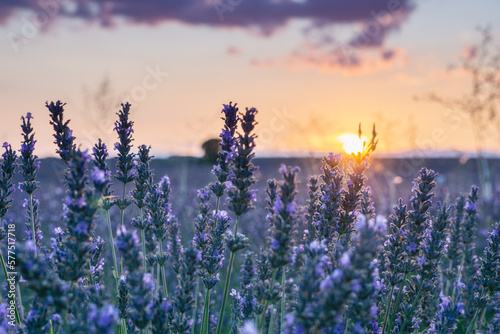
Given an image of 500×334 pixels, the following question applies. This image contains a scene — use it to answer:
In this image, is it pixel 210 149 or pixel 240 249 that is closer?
pixel 240 249

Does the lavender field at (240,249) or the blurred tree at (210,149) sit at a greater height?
the blurred tree at (210,149)

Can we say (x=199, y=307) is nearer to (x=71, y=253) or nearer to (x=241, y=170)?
(x=241, y=170)

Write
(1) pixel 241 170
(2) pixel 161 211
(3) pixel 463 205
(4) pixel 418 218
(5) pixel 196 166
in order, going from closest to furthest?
(1) pixel 241 170 → (4) pixel 418 218 → (2) pixel 161 211 → (3) pixel 463 205 → (5) pixel 196 166

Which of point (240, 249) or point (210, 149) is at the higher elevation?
point (210, 149)

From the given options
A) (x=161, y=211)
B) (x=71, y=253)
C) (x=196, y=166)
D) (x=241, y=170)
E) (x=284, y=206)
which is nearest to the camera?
(x=71, y=253)

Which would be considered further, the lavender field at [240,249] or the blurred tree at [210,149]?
the blurred tree at [210,149]

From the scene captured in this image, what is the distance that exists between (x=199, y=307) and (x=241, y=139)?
2142 mm

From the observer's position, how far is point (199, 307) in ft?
13.8

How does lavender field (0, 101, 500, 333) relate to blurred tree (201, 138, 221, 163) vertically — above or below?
below

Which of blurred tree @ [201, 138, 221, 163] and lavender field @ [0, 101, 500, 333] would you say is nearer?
lavender field @ [0, 101, 500, 333]

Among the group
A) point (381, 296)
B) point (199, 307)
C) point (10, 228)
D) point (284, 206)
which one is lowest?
point (199, 307)

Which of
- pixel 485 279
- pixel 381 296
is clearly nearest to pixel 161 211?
pixel 381 296

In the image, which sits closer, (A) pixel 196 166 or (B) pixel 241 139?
(B) pixel 241 139

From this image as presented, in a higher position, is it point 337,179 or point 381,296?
point 337,179
